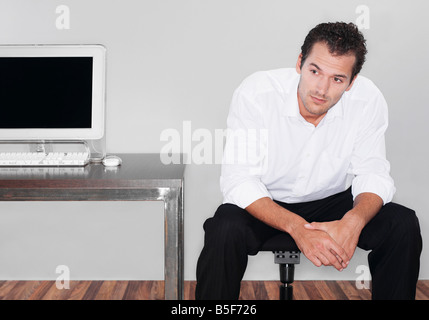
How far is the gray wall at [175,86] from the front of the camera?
2367 mm

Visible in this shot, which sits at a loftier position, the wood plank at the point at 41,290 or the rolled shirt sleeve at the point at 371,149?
the rolled shirt sleeve at the point at 371,149

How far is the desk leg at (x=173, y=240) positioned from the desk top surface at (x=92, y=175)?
0.06m

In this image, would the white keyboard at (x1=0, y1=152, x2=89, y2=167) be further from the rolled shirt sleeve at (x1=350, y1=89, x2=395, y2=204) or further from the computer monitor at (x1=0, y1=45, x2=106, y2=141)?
the rolled shirt sleeve at (x1=350, y1=89, x2=395, y2=204)

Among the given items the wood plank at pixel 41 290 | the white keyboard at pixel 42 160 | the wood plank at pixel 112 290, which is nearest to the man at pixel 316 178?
the white keyboard at pixel 42 160

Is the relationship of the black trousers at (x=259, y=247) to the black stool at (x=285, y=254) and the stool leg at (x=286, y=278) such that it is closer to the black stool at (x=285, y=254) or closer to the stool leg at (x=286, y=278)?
the black stool at (x=285, y=254)

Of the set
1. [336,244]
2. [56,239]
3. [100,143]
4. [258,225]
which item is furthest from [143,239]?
[336,244]

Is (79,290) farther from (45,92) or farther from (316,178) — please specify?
(316,178)

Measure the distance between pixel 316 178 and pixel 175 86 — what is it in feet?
2.78

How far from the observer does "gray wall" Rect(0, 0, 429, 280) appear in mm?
2367

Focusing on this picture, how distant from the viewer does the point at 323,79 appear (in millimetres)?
1778

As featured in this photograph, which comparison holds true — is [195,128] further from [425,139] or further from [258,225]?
[425,139]

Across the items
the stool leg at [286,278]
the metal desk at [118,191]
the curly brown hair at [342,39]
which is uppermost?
the curly brown hair at [342,39]

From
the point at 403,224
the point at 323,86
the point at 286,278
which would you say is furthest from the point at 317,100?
the point at 286,278

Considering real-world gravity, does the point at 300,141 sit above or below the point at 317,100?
below
